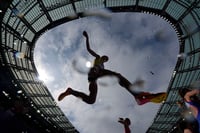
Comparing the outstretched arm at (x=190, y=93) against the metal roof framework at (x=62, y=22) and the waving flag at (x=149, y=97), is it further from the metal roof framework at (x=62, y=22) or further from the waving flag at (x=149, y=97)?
the metal roof framework at (x=62, y=22)

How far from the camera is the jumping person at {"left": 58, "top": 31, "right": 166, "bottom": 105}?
22.6 ft

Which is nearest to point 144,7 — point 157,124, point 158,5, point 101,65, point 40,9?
point 158,5

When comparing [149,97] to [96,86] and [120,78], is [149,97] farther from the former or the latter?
[96,86]

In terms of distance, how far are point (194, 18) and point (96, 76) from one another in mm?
16048

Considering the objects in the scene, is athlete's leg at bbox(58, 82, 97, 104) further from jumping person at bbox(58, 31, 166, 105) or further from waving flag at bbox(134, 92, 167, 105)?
waving flag at bbox(134, 92, 167, 105)

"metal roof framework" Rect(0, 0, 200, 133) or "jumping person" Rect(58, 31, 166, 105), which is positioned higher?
"metal roof framework" Rect(0, 0, 200, 133)

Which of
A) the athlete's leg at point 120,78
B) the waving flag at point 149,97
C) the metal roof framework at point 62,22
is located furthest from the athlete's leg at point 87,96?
the metal roof framework at point 62,22

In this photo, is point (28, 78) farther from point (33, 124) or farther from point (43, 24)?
point (33, 124)

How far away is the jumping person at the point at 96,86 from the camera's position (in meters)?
6.89

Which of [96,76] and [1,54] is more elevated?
[1,54]

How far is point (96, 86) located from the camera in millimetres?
7879

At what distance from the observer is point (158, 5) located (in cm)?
2288

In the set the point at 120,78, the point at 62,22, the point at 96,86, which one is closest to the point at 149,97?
the point at 120,78

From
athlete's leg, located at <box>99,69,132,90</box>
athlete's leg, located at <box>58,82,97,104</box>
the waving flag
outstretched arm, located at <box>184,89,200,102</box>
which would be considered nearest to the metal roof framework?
athlete's leg, located at <box>58,82,97,104</box>
